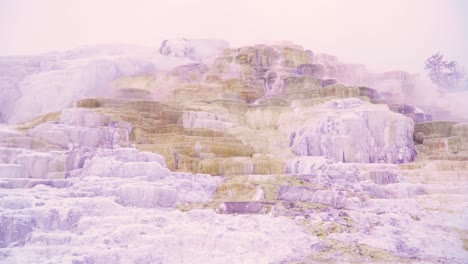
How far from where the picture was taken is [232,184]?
9.84m

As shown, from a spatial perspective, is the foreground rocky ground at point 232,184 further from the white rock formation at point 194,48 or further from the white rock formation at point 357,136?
the white rock formation at point 194,48

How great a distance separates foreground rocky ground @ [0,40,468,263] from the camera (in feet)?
25.1

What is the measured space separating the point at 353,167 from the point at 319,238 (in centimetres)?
288

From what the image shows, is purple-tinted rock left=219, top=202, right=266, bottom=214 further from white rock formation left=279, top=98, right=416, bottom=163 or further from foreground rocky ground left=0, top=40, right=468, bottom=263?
white rock formation left=279, top=98, right=416, bottom=163

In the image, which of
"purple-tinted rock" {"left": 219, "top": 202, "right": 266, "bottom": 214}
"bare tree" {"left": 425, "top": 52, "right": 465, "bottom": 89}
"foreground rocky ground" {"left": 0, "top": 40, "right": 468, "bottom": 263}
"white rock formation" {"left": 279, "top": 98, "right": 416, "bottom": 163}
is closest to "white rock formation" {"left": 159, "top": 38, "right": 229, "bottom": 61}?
"foreground rocky ground" {"left": 0, "top": 40, "right": 468, "bottom": 263}

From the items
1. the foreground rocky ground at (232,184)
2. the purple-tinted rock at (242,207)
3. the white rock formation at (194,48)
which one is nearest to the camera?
the foreground rocky ground at (232,184)

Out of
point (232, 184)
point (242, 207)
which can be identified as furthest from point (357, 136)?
point (242, 207)

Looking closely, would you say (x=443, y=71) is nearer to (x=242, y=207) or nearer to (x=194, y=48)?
Result: (x=242, y=207)

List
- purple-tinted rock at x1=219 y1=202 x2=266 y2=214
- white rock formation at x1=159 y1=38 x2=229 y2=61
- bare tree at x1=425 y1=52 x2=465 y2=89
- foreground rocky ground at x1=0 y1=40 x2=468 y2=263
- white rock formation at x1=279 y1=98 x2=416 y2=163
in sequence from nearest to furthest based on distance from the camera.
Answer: foreground rocky ground at x1=0 y1=40 x2=468 y2=263 < purple-tinted rock at x1=219 y1=202 x2=266 y2=214 < white rock formation at x1=279 y1=98 x2=416 y2=163 < bare tree at x1=425 y1=52 x2=465 y2=89 < white rock formation at x1=159 y1=38 x2=229 y2=61

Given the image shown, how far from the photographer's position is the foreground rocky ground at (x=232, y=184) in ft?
25.1

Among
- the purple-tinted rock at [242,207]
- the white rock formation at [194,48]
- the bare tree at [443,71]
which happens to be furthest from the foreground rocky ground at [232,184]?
the white rock formation at [194,48]

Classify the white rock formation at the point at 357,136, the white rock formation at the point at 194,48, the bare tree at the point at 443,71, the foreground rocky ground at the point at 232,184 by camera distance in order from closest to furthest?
the foreground rocky ground at the point at 232,184 < the white rock formation at the point at 357,136 < the bare tree at the point at 443,71 < the white rock formation at the point at 194,48

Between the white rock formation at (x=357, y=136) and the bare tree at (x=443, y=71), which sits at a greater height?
the bare tree at (x=443, y=71)

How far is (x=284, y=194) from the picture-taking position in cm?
959
